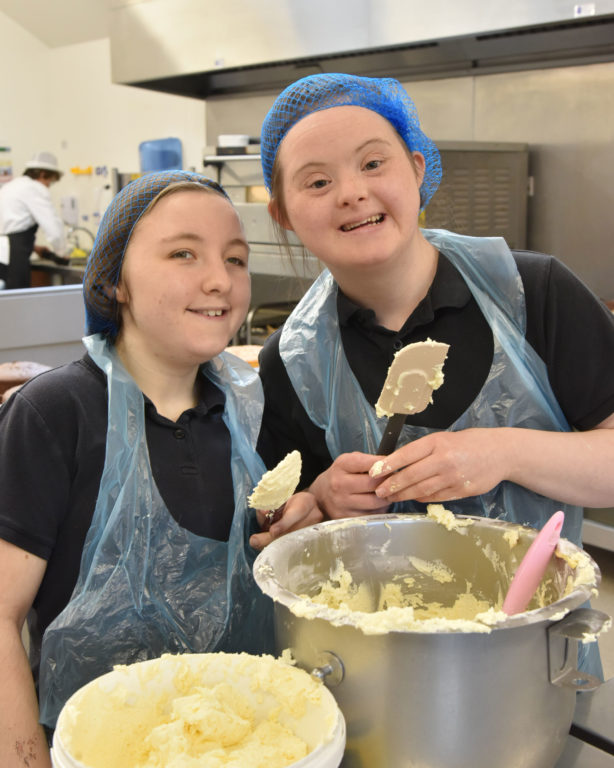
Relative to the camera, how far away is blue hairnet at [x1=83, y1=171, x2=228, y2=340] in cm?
106

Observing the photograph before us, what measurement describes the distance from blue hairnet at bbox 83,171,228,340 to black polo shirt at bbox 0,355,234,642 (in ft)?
0.26

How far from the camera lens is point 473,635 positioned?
0.62 meters

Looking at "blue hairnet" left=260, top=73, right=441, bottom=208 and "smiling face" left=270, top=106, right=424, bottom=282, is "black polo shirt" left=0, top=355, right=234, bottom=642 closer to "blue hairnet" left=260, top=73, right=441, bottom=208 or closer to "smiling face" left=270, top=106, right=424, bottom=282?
"smiling face" left=270, top=106, right=424, bottom=282

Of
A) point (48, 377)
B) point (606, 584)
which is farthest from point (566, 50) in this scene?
point (48, 377)

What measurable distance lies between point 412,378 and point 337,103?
Result: 441mm

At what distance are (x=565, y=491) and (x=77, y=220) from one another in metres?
6.74

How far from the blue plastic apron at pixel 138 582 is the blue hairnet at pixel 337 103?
15.7 inches

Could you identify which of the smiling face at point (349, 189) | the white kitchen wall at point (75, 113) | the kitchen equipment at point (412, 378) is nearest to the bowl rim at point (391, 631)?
the kitchen equipment at point (412, 378)

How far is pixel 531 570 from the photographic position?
75 cm

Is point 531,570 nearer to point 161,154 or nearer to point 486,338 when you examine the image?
point 486,338

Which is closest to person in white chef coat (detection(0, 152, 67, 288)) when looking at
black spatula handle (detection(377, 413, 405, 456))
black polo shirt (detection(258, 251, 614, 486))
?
black polo shirt (detection(258, 251, 614, 486))

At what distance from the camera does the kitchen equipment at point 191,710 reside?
2.11 feet

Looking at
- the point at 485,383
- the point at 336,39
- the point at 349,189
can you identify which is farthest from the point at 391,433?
the point at 336,39

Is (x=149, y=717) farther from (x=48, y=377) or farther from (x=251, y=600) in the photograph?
(x=48, y=377)
